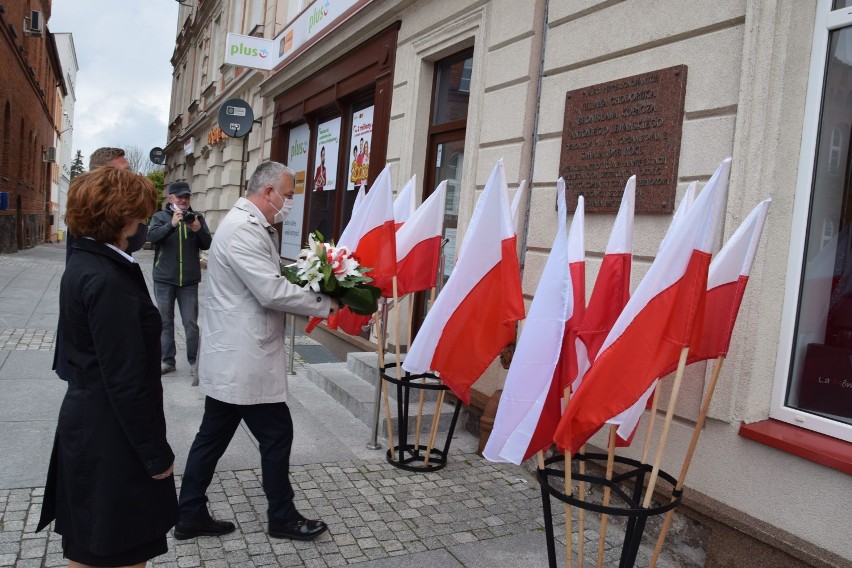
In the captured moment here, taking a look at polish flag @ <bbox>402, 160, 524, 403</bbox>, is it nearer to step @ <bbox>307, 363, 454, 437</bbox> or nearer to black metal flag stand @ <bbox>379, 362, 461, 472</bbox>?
black metal flag stand @ <bbox>379, 362, 461, 472</bbox>

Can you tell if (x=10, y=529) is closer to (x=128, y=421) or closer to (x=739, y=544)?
(x=128, y=421)

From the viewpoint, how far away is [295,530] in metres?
3.45

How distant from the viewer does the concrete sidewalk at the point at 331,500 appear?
3.33 meters

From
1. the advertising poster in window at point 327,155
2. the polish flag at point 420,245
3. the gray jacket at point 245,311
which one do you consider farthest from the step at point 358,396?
the advertising poster in window at point 327,155

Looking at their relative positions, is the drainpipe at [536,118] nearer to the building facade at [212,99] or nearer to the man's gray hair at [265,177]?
the man's gray hair at [265,177]

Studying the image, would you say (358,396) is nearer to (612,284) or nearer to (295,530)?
(295,530)

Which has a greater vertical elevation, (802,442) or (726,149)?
(726,149)

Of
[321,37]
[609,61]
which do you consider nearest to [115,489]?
[609,61]

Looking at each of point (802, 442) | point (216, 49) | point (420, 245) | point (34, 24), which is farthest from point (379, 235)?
point (34, 24)

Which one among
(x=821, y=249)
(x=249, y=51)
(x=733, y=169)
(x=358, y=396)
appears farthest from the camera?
(x=249, y=51)

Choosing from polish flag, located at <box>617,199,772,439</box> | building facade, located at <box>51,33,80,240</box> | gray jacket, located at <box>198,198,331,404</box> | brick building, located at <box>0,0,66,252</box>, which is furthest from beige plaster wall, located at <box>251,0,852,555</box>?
building facade, located at <box>51,33,80,240</box>

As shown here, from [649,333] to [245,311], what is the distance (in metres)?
1.95

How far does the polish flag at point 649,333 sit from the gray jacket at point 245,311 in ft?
5.03

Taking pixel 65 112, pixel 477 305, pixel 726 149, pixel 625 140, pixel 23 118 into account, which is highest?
pixel 65 112
